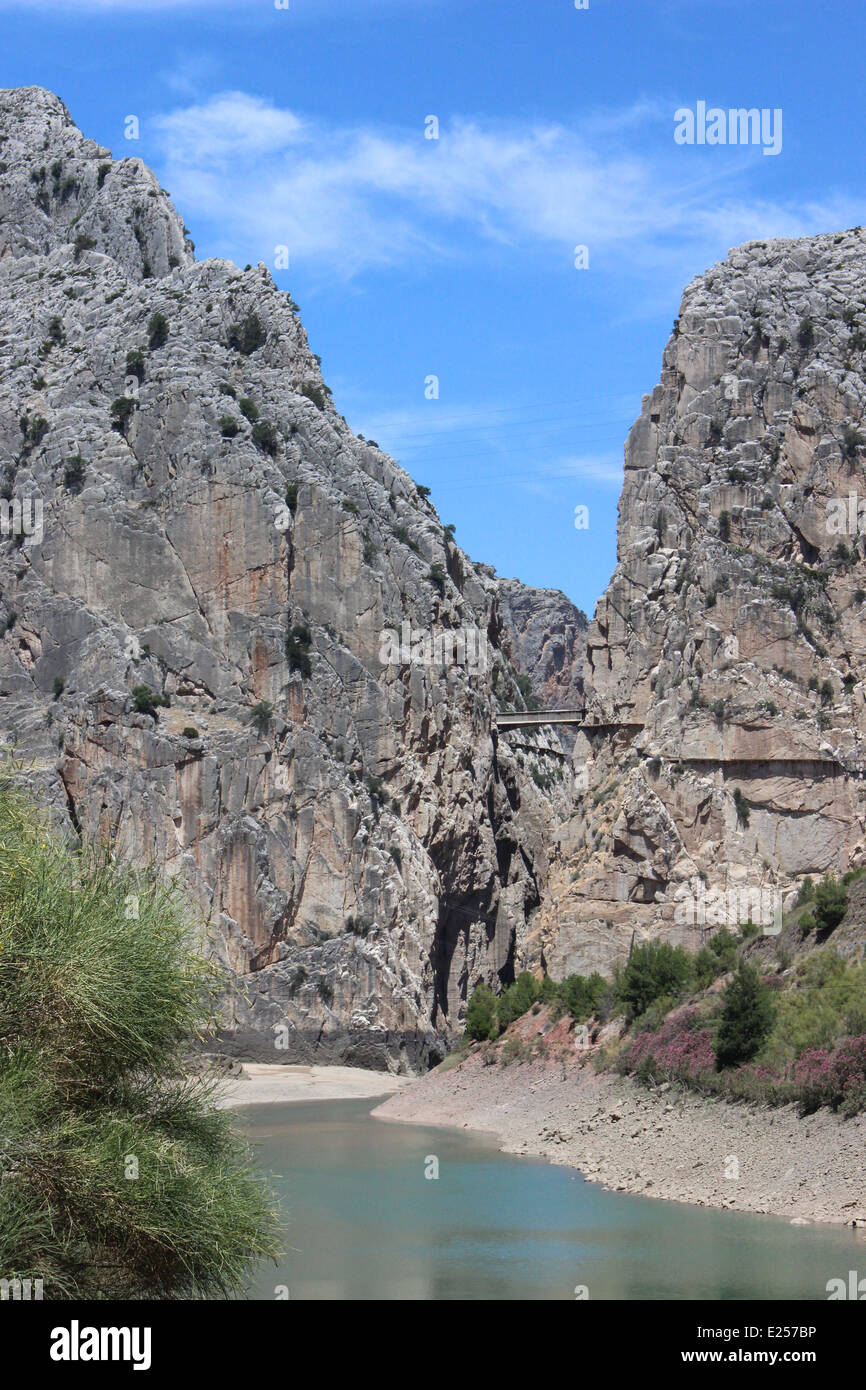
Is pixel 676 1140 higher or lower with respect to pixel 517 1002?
lower

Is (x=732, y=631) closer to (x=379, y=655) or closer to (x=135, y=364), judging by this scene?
(x=379, y=655)

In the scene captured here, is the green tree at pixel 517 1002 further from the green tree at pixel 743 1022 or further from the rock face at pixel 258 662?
the green tree at pixel 743 1022

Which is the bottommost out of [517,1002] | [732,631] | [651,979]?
[517,1002]

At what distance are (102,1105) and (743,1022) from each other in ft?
102

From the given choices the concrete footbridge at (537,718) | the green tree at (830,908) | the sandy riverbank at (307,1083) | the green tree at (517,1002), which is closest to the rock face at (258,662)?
the concrete footbridge at (537,718)

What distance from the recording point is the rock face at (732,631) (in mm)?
95062

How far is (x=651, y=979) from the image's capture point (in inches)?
2598

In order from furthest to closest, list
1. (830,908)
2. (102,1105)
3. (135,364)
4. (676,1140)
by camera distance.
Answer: (135,364) < (830,908) < (676,1140) < (102,1105)

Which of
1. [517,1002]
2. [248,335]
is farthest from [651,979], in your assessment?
[248,335]

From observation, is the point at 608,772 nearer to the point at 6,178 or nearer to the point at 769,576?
the point at 769,576

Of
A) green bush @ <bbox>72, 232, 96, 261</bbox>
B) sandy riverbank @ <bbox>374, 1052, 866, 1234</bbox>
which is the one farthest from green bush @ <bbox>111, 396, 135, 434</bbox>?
sandy riverbank @ <bbox>374, 1052, 866, 1234</bbox>

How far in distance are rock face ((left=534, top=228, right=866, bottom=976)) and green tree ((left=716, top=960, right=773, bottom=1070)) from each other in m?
37.0

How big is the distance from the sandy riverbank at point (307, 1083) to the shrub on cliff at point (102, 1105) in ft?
202
